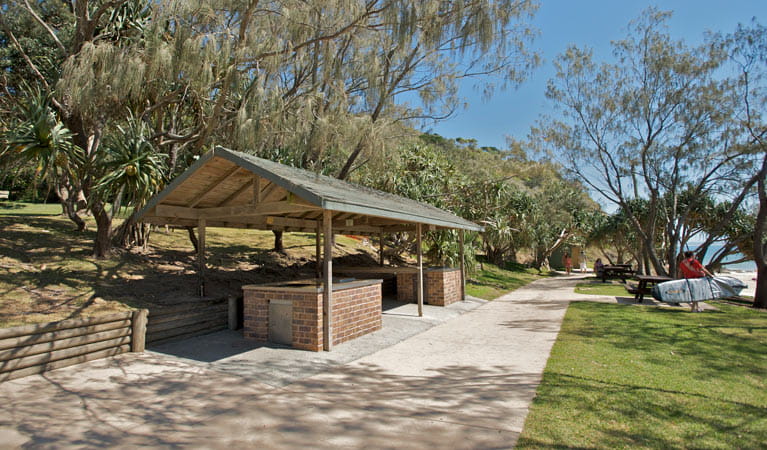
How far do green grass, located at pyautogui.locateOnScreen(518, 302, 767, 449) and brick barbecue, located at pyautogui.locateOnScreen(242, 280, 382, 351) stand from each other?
10.3 feet

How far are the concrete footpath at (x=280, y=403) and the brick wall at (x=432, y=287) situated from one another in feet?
16.4

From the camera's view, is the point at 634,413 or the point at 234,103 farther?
the point at 234,103

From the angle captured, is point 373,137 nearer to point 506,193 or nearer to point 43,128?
point 43,128

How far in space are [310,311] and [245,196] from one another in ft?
10.4

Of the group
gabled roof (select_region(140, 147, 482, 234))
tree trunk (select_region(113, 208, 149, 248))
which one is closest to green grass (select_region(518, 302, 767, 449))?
gabled roof (select_region(140, 147, 482, 234))

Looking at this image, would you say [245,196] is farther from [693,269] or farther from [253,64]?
[693,269]

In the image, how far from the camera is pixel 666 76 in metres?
16.1

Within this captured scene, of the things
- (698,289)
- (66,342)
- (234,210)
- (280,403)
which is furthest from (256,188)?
(698,289)

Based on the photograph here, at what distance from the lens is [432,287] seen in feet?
38.4

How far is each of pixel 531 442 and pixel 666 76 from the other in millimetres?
17471

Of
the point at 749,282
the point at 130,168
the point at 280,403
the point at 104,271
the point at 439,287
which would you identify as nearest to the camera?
the point at 280,403

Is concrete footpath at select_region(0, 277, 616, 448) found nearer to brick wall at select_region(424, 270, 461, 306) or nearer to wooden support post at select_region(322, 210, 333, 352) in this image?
wooden support post at select_region(322, 210, 333, 352)

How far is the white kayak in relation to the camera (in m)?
10.3

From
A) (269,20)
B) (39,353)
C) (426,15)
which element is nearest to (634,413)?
(39,353)
